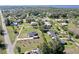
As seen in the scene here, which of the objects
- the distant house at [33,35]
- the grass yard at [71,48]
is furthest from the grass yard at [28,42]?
the grass yard at [71,48]

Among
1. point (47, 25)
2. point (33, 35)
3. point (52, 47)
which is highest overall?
point (47, 25)

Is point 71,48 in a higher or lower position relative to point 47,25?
lower

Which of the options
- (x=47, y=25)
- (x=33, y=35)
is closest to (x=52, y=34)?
(x=47, y=25)

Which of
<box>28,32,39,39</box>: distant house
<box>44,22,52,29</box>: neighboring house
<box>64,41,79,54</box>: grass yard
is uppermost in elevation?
<box>44,22,52,29</box>: neighboring house

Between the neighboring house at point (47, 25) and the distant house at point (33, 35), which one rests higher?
the neighboring house at point (47, 25)

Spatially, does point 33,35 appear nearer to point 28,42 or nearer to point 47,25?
point 28,42

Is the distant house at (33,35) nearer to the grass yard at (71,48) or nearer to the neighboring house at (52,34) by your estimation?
the neighboring house at (52,34)

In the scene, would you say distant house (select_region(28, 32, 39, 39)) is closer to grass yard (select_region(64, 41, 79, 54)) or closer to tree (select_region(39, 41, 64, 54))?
tree (select_region(39, 41, 64, 54))

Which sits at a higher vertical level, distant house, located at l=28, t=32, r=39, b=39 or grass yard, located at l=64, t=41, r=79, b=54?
distant house, located at l=28, t=32, r=39, b=39

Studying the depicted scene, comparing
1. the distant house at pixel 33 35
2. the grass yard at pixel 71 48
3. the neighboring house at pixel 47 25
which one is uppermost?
the neighboring house at pixel 47 25

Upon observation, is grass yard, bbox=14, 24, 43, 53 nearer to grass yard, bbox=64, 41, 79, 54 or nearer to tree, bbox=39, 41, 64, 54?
tree, bbox=39, 41, 64, 54

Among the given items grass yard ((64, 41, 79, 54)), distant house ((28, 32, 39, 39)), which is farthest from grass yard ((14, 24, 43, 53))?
grass yard ((64, 41, 79, 54))
